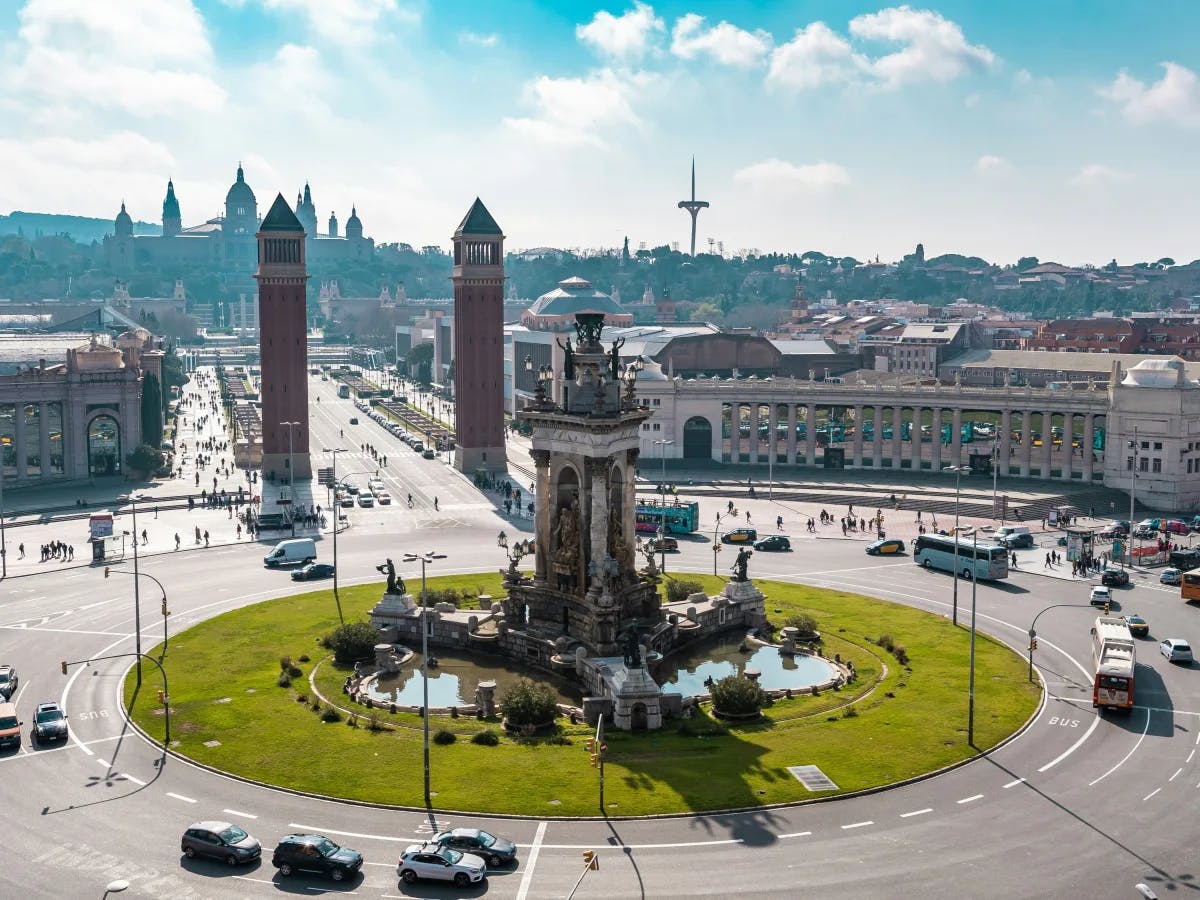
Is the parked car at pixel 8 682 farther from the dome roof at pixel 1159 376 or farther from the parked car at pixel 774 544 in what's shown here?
the dome roof at pixel 1159 376

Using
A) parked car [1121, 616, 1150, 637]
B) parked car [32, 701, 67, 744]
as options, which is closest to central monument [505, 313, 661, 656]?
parked car [32, 701, 67, 744]

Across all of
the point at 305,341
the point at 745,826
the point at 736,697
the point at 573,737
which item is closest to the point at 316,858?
the point at 745,826

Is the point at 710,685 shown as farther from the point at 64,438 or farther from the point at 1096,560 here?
the point at 64,438

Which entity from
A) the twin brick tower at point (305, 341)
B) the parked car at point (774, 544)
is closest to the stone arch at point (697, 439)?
the twin brick tower at point (305, 341)

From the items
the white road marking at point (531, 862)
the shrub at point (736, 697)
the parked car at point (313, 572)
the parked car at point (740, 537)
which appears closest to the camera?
the white road marking at point (531, 862)

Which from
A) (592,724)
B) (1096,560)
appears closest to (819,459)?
(1096,560)

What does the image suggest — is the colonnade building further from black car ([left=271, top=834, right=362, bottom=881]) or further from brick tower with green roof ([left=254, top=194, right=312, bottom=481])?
black car ([left=271, top=834, right=362, bottom=881])
